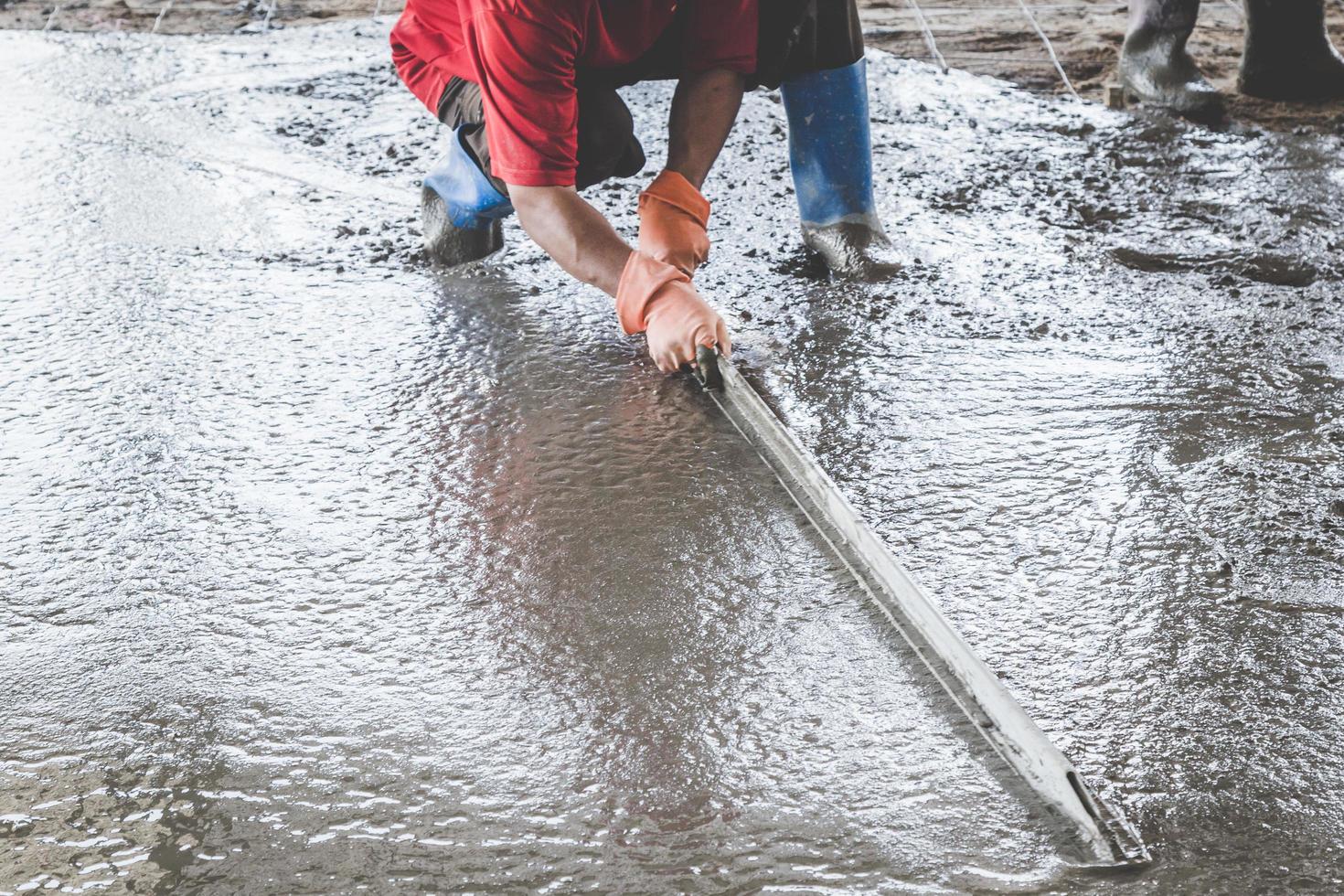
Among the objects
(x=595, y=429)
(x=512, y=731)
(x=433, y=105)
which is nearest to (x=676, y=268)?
(x=595, y=429)

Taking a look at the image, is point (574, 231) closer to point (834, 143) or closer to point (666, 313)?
point (666, 313)

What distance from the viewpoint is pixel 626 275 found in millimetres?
2230

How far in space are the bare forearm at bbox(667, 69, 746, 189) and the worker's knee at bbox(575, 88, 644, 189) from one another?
109 millimetres

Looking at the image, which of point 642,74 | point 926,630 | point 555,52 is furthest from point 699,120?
point 926,630

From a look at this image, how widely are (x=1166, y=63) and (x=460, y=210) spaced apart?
2071 mm

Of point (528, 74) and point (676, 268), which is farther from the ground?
point (528, 74)

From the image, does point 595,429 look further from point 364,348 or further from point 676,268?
point 364,348

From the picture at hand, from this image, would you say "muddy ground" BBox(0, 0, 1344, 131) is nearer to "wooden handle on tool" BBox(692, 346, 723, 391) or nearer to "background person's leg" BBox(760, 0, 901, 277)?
"background person's leg" BBox(760, 0, 901, 277)

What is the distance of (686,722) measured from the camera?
4.97ft

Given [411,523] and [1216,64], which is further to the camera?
[1216,64]

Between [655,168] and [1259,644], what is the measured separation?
79.5 inches

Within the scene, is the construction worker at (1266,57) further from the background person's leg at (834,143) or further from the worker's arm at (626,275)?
the worker's arm at (626,275)

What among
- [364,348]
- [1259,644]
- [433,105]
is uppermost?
[433,105]

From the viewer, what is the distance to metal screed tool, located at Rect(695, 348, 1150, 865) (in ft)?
4.37
